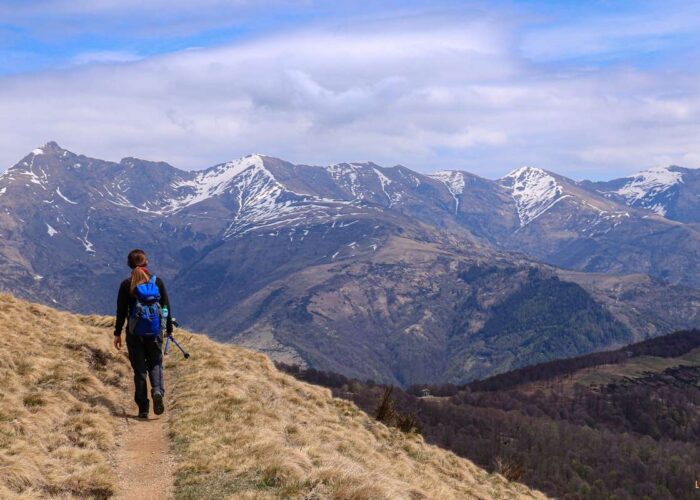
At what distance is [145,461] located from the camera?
17.7 m

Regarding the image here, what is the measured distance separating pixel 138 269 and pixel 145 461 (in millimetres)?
6417

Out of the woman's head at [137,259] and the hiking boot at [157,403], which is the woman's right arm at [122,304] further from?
the hiking boot at [157,403]

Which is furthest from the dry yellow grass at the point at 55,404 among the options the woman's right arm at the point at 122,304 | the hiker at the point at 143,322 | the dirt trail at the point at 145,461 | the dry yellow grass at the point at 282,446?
the woman's right arm at the point at 122,304

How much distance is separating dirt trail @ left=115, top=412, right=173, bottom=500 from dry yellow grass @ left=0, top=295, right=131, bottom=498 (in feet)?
1.23

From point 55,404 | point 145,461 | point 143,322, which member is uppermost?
point 143,322

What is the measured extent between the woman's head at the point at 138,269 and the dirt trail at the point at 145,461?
14.0 feet

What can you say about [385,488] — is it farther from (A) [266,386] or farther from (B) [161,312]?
(A) [266,386]

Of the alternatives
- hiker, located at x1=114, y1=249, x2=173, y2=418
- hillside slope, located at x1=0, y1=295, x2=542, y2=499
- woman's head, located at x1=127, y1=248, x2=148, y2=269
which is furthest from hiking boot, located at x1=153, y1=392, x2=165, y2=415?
woman's head, located at x1=127, y1=248, x2=148, y2=269

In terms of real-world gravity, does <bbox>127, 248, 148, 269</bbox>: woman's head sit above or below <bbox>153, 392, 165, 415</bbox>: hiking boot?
above

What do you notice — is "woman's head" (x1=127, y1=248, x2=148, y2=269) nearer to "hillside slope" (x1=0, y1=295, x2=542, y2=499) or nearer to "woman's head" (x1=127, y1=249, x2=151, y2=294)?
"woman's head" (x1=127, y1=249, x2=151, y2=294)

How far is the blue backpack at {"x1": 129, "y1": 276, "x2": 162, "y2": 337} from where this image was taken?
21203mm

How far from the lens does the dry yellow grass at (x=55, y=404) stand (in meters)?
14.8

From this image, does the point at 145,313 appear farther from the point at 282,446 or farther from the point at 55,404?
the point at 282,446

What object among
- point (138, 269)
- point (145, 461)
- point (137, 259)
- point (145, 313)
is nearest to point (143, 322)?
point (145, 313)
